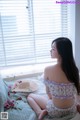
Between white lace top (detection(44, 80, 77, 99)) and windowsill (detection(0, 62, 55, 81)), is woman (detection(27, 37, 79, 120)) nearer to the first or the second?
white lace top (detection(44, 80, 77, 99))

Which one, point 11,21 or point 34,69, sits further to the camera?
point 34,69

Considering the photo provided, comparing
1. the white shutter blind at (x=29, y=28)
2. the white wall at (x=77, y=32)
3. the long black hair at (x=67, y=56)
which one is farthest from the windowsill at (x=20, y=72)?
the long black hair at (x=67, y=56)

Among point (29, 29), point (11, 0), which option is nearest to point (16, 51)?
point (29, 29)

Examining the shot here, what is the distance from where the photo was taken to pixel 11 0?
2.15m

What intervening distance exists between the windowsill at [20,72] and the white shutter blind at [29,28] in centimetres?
9

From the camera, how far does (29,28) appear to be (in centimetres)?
232

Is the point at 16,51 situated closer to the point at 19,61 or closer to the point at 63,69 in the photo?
the point at 19,61

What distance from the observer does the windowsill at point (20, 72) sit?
2.26 m

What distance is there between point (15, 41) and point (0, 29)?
0.26 meters

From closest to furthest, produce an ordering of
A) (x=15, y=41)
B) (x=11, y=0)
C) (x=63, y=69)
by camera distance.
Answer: (x=63, y=69), (x=11, y=0), (x=15, y=41)

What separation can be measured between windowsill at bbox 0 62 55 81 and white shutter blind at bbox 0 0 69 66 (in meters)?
0.09

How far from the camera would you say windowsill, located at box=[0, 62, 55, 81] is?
226 cm

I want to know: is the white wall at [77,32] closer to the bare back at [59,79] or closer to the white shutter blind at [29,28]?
the white shutter blind at [29,28]

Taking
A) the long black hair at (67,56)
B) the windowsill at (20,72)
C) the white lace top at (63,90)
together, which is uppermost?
the long black hair at (67,56)
